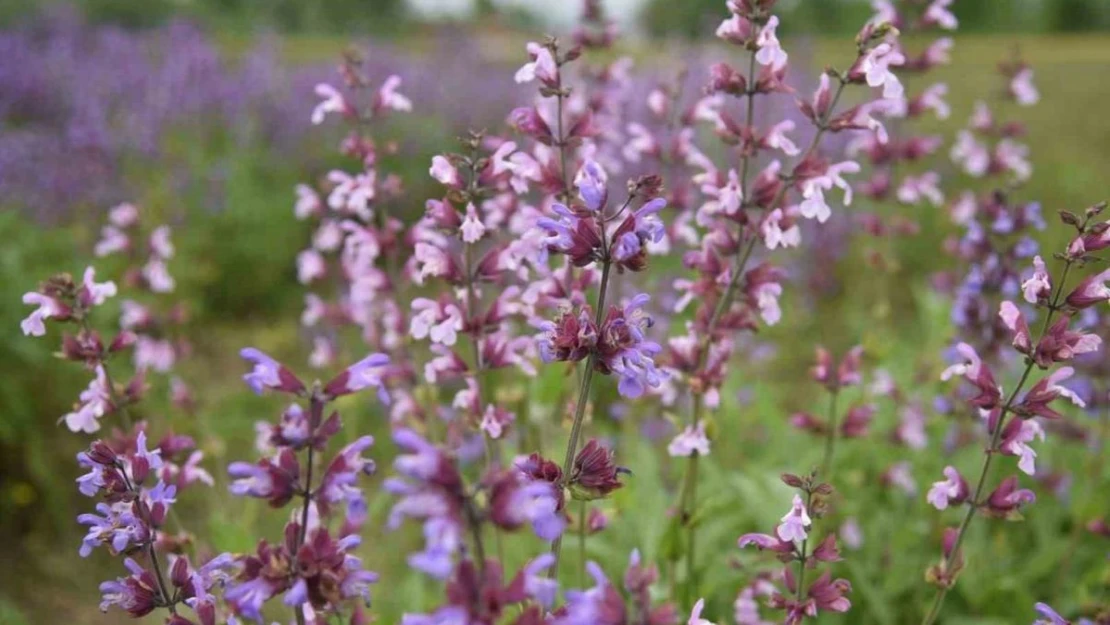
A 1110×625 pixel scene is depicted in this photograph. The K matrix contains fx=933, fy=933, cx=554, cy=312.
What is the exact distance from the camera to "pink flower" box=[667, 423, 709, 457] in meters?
2.54

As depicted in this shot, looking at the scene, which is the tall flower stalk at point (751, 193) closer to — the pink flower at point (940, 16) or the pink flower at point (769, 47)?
the pink flower at point (769, 47)

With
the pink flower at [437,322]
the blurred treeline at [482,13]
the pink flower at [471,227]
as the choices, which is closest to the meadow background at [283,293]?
the pink flower at [437,322]

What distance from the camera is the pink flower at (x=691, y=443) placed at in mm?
2535

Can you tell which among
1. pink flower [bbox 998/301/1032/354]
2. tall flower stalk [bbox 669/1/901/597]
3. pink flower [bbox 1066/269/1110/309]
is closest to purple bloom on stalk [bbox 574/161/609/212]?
tall flower stalk [bbox 669/1/901/597]

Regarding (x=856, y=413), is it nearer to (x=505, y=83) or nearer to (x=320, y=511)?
(x=320, y=511)

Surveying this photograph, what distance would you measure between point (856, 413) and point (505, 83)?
27.6 ft

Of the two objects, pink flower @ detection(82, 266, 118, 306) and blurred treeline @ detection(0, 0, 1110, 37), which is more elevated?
blurred treeline @ detection(0, 0, 1110, 37)

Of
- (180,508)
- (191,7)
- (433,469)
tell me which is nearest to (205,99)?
(180,508)

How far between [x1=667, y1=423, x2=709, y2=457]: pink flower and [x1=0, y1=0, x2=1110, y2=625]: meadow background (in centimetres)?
42

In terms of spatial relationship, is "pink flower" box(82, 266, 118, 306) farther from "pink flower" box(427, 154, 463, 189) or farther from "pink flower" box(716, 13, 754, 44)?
"pink flower" box(716, 13, 754, 44)

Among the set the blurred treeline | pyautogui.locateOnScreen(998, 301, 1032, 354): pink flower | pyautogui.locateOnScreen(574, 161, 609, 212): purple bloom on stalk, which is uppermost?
the blurred treeline

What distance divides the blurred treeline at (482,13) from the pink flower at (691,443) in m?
11.2

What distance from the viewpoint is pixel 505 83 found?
11.0m

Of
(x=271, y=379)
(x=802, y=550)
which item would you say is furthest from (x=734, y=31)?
(x=271, y=379)
